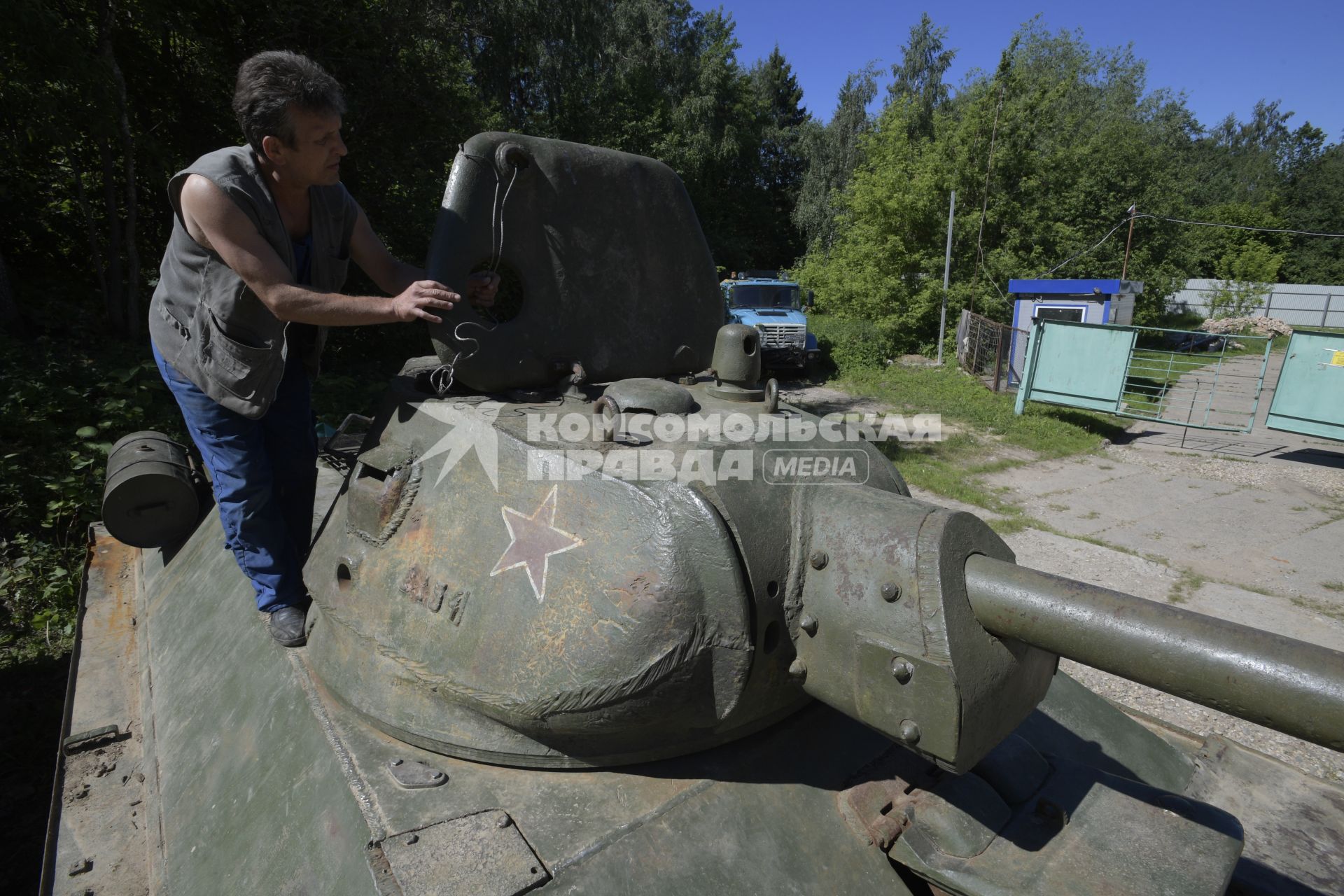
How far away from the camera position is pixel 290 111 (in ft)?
7.12

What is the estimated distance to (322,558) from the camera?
8.56 ft

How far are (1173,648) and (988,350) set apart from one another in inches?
639

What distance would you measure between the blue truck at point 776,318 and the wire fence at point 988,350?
3307 millimetres

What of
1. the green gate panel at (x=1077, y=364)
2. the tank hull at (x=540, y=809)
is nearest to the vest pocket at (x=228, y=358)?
the tank hull at (x=540, y=809)

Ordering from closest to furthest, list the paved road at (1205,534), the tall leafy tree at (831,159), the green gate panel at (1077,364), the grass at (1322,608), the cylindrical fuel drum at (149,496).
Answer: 1. the cylindrical fuel drum at (149,496)
2. the paved road at (1205,534)
3. the grass at (1322,608)
4. the green gate panel at (1077,364)
5. the tall leafy tree at (831,159)

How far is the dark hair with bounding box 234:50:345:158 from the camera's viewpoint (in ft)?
6.97

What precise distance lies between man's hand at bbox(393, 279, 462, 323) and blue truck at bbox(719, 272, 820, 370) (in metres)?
12.7

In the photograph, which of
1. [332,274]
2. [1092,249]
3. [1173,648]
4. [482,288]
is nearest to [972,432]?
[482,288]

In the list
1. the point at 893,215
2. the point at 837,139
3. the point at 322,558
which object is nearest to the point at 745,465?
the point at 322,558

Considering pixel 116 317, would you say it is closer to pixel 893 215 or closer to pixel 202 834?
pixel 202 834

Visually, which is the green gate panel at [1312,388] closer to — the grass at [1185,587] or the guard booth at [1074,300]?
the grass at [1185,587]

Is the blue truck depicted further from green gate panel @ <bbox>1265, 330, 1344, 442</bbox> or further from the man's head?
the man's head

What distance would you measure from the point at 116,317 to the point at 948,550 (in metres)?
10.1

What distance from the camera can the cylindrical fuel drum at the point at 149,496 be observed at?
144 inches
